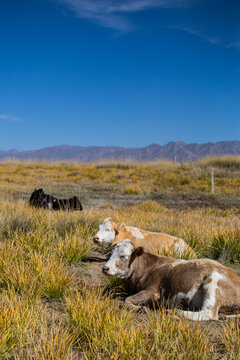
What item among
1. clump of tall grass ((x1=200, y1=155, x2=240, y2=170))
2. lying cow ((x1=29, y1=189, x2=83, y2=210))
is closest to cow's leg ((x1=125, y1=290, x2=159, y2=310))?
lying cow ((x1=29, y1=189, x2=83, y2=210))

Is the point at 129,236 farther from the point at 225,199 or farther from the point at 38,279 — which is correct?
the point at 225,199

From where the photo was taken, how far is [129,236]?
680cm

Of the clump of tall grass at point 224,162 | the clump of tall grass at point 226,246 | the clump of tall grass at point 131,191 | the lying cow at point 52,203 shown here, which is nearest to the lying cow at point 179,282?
the clump of tall grass at point 226,246

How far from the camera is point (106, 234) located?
6781mm

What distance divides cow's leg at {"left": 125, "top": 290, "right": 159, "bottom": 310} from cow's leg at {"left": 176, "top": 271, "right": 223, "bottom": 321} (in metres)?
Result: 0.62

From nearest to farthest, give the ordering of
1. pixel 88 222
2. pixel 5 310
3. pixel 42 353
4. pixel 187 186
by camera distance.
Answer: pixel 42 353 → pixel 5 310 → pixel 88 222 → pixel 187 186

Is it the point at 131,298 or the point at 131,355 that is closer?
the point at 131,355

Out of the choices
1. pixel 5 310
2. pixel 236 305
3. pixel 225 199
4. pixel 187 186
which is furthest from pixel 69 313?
pixel 187 186

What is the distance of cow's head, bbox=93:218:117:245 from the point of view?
22.0 feet

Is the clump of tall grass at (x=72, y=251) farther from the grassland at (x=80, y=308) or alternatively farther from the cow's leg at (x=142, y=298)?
the cow's leg at (x=142, y=298)

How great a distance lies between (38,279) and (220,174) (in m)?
27.4

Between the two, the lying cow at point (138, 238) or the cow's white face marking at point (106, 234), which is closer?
the lying cow at point (138, 238)

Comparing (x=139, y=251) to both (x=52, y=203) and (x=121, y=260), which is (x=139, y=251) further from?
(x=52, y=203)

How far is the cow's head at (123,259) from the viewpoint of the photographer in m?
5.03
